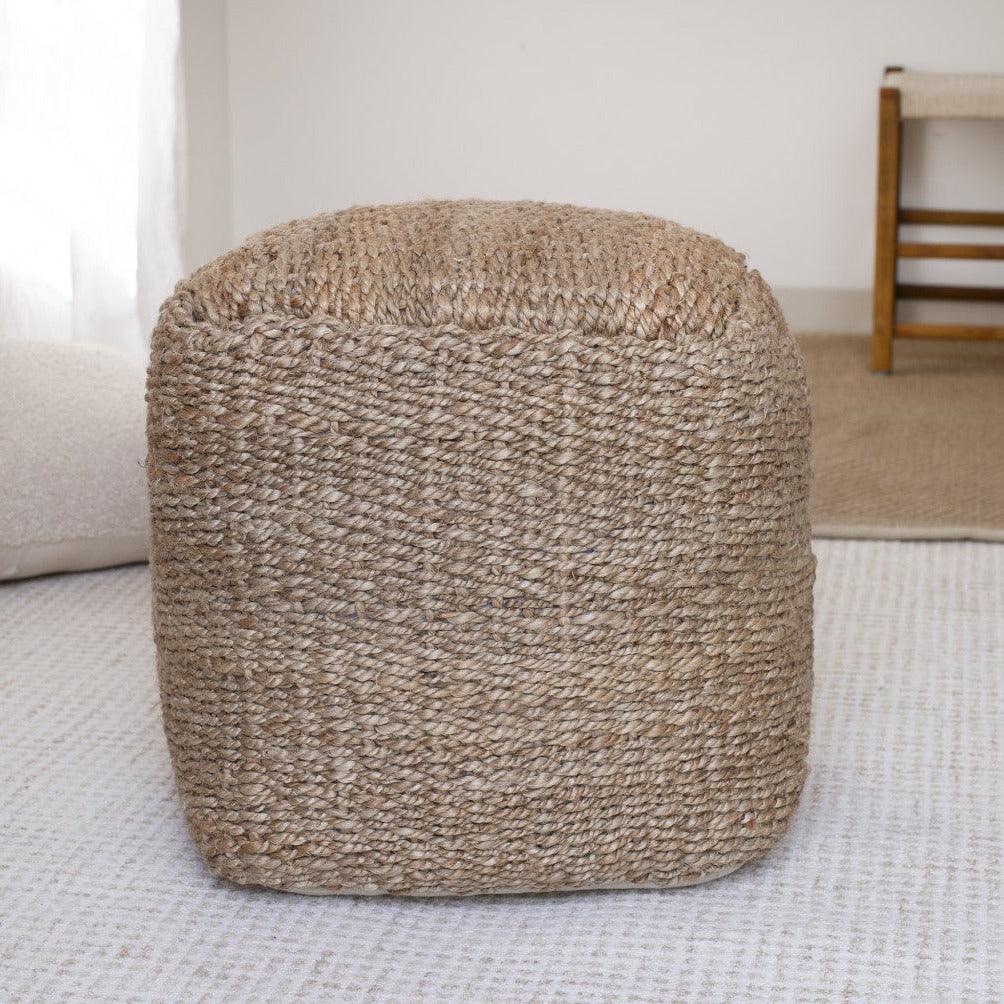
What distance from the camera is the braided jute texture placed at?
0.95 meters

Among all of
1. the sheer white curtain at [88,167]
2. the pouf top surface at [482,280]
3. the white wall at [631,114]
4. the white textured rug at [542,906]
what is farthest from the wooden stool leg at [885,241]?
the pouf top surface at [482,280]

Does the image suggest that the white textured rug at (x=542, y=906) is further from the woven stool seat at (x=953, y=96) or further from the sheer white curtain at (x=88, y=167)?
the woven stool seat at (x=953, y=96)

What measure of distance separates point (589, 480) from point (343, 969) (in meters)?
0.37

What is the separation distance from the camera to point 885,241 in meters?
2.78

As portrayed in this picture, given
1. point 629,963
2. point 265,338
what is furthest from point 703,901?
point 265,338

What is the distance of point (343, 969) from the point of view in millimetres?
978

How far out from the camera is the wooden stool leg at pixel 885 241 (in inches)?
107

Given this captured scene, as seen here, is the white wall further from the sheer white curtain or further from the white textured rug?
the white textured rug

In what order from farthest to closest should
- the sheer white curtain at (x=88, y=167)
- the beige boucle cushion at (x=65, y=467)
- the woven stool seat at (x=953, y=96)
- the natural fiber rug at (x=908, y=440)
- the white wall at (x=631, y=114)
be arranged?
the white wall at (x=631, y=114) < the woven stool seat at (x=953, y=96) < the sheer white curtain at (x=88, y=167) < the natural fiber rug at (x=908, y=440) < the beige boucle cushion at (x=65, y=467)

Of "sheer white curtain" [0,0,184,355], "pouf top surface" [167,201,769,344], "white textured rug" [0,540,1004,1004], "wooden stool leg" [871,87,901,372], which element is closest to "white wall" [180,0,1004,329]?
"wooden stool leg" [871,87,901,372]

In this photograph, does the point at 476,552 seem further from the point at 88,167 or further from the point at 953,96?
the point at 953,96

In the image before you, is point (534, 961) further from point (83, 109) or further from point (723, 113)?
point (723, 113)

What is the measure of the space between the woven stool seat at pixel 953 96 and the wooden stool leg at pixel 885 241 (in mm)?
39

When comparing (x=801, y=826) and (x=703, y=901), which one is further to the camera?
(x=801, y=826)
